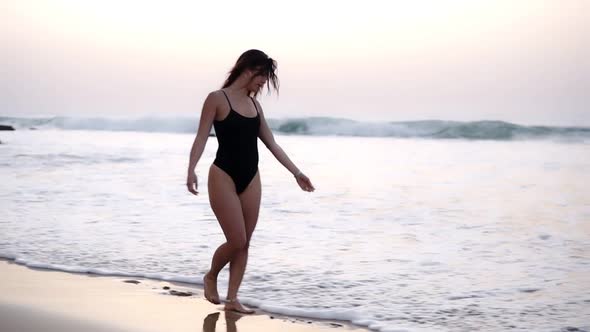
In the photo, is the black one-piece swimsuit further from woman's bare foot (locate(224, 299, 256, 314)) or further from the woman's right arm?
woman's bare foot (locate(224, 299, 256, 314))

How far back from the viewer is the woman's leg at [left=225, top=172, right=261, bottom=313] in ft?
17.2

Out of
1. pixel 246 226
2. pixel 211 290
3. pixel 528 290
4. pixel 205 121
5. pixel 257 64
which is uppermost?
pixel 257 64

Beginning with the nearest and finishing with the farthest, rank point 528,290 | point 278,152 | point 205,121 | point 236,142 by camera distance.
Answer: point 205,121 → point 236,142 → point 278,152 → point 528,290

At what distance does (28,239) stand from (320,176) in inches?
347

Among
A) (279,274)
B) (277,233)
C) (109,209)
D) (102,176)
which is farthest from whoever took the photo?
(102,176)

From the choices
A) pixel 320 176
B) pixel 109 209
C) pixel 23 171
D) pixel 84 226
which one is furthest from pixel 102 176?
pixel 84 226

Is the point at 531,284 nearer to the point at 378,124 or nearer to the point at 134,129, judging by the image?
the point at 378,124

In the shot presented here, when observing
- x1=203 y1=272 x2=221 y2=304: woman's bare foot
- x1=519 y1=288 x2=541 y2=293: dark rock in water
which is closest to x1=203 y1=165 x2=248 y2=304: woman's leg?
x1=203 y1=272 x2=221 y2=304: woman's bare foot

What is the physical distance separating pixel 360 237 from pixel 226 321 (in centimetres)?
398

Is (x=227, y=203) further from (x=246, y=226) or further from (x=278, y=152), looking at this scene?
(x=278, y=152)

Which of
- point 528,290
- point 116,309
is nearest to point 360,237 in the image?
point 528,290

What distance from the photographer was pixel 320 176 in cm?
1661

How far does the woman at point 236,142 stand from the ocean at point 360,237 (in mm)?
791

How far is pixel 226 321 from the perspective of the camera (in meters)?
5.07
